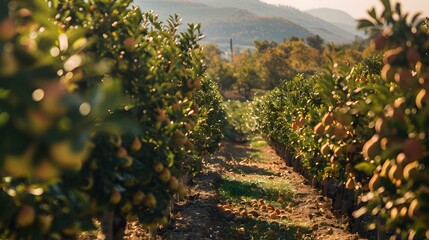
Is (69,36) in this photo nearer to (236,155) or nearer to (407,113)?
(407,113)

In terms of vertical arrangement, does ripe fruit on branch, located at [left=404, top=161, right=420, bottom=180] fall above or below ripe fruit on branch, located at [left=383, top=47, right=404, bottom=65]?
below

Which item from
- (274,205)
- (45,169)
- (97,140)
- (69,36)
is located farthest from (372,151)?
(274,205)

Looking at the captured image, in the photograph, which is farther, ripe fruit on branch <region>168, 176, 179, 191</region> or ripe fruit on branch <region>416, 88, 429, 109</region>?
ripe fruit on branch <region>168, 176, 179, 191</region>

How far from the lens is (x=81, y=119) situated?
218cm

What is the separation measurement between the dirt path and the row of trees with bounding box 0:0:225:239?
4.34 metres

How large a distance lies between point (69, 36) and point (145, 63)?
110 inches

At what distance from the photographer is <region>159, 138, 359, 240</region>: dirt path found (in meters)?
11.1

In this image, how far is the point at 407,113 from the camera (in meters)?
4.24

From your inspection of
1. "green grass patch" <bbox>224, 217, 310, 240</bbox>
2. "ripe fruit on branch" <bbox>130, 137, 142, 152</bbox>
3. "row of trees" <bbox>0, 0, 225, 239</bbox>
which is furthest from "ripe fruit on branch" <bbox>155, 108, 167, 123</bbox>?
"green grass patch" <bbox>224, 217, 310, 240</bbox>

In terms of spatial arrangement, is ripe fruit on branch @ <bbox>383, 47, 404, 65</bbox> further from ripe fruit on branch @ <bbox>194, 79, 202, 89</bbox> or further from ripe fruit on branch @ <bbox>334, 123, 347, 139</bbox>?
ripe fruit on branch @ <bbox>194, 79, 202, 89</bbox>

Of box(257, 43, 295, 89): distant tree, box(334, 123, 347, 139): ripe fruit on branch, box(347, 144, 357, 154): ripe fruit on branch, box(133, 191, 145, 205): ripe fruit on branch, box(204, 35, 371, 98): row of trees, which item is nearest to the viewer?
box(133, 191, 145, 205): ripe fruit on branch

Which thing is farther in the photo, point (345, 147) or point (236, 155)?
point (236, 155)

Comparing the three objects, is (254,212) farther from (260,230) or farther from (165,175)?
(165,175)

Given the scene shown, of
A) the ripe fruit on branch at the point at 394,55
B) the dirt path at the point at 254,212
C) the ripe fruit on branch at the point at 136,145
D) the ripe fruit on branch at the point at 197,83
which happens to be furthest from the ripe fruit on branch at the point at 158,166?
the dirt path at the point at 254,212
